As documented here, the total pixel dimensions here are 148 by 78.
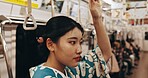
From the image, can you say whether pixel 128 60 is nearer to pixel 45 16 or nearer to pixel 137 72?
pixel 137 72

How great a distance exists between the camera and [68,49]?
80cm

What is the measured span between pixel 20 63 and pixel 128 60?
3.51 m

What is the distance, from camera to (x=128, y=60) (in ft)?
14.0

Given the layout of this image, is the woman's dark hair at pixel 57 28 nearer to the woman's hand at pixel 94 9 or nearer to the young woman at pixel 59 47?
the young woman at pixel 59 47

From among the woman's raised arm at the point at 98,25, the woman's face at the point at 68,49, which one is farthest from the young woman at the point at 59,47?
the woman's raised arm at the point at 98,25

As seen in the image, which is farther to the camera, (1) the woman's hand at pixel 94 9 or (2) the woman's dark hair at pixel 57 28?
(1) the woman's hand at pixel 94 9

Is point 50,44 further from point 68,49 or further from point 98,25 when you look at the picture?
point 98,25

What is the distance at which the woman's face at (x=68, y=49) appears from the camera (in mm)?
799

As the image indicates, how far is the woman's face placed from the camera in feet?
2.62

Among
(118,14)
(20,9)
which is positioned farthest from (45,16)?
(118,14)

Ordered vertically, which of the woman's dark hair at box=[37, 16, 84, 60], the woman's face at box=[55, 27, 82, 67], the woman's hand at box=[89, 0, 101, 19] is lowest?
the woman's face at box=[55, 27, 82, 67]

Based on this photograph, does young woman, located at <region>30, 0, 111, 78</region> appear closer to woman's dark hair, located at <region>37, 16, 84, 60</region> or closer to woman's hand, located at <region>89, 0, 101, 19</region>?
woman's dark hair, located at <region>37, 16, 84, 60</region>

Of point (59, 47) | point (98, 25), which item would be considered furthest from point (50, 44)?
point (98, 25)

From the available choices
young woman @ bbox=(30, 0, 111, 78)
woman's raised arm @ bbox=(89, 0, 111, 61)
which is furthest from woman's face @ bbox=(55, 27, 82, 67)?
woman's raised arm @ bbox=(89, 0, 111, 61)
